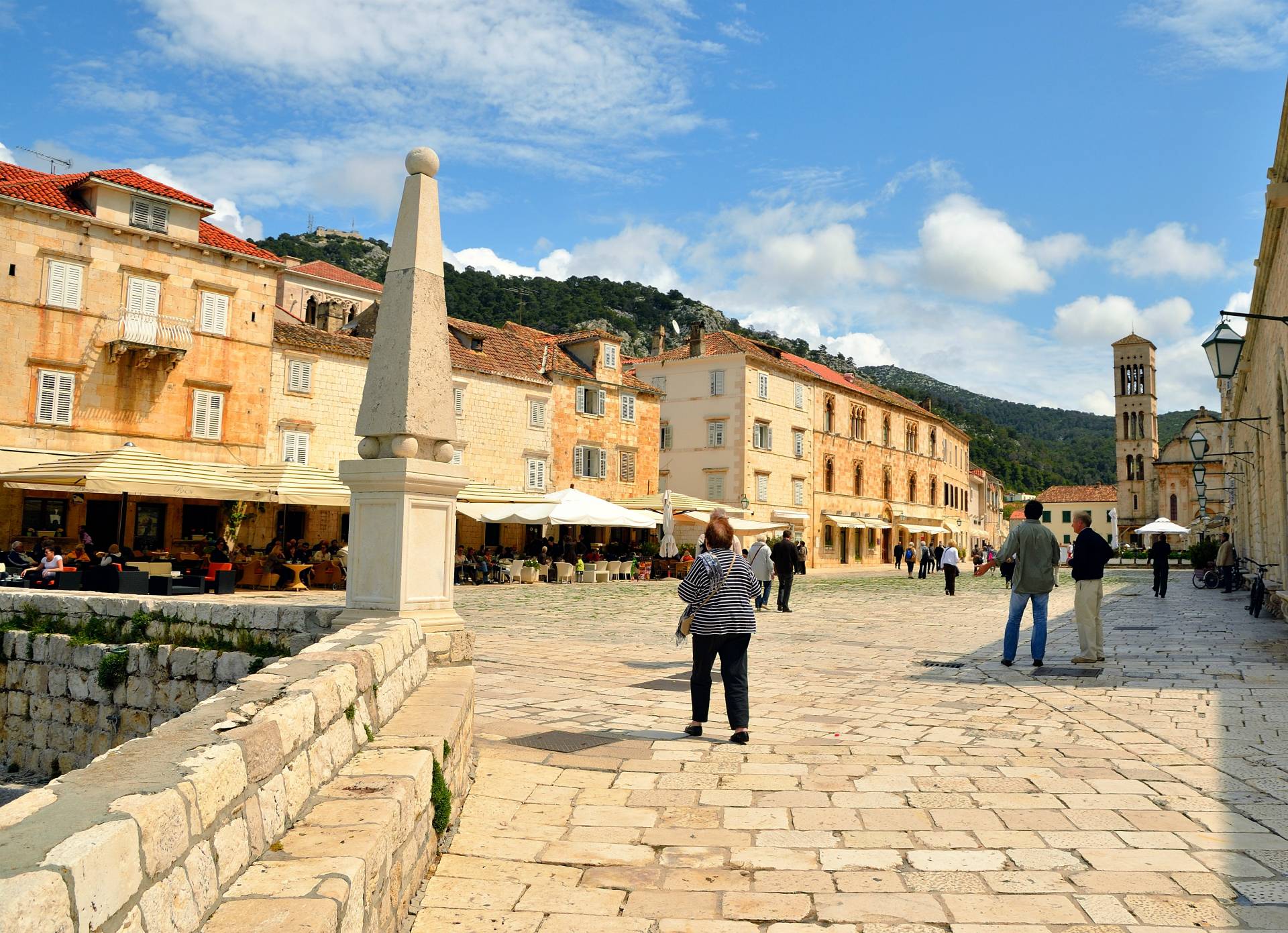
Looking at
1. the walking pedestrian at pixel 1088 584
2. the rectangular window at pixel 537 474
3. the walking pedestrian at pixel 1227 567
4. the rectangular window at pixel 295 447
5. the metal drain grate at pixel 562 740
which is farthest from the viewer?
the rectangular window at pixel 537 474

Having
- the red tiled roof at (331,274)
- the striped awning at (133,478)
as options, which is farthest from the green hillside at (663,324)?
the striped awning at (133,478)

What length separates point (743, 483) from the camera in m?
42.5

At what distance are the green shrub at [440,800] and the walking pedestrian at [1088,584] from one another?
7.64 m

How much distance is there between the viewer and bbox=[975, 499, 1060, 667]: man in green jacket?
32.6 feet

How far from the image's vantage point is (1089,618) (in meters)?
9.98

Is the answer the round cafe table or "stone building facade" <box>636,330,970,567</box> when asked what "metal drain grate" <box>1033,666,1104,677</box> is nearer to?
the round cafe table

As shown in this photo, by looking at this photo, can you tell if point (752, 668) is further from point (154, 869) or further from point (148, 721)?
point (154, 869)

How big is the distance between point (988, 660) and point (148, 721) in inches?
353

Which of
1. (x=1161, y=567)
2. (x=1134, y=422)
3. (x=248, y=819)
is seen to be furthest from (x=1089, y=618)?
(x=1134, y=422)

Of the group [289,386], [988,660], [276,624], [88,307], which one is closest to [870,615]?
[988,660]

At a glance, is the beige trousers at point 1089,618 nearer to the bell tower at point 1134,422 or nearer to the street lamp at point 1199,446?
the street lamp at point 1199,446

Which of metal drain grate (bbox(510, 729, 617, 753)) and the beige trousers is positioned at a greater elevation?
the beige trousers

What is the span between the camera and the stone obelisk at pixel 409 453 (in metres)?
6.12

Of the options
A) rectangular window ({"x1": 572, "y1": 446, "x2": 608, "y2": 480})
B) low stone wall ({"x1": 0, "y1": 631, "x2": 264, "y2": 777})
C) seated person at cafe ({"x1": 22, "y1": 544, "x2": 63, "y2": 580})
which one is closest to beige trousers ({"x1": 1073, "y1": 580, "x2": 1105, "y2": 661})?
low stone wall ({"x1": 0, "y1": 631, "x2": 264, "y2": 777})
